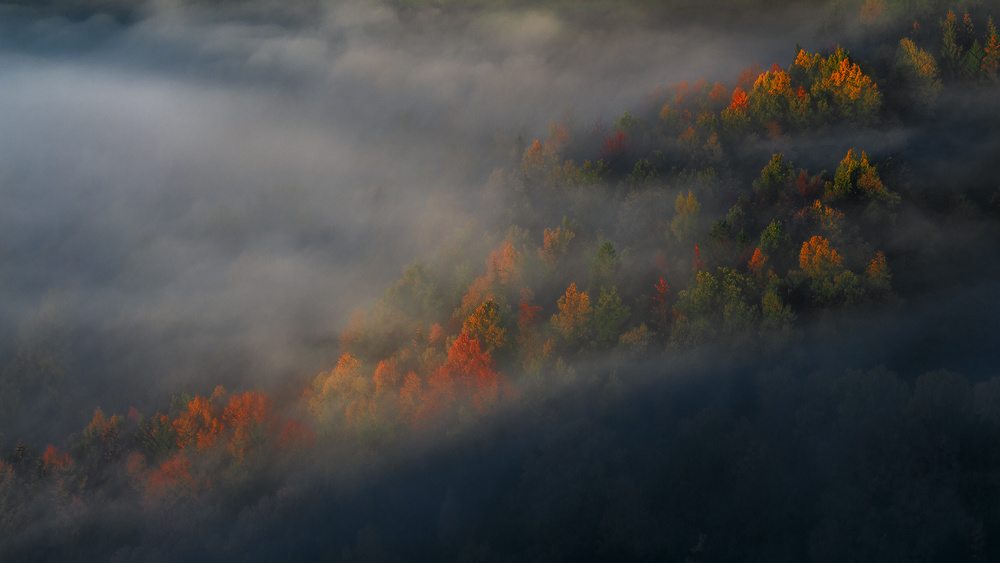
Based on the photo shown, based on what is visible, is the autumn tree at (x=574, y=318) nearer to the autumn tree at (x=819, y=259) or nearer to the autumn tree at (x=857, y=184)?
the autumn tree at (x=819, y=259)

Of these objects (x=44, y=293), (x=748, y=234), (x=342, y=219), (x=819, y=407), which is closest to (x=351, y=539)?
Answer: (x=819, y=407)

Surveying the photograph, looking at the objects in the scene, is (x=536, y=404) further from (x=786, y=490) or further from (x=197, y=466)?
(x=197, y=466)

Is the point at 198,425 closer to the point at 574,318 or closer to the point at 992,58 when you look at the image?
the point at 574,318

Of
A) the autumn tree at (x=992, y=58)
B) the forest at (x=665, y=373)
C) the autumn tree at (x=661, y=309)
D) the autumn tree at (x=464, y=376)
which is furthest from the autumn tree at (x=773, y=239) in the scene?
the autumn tree at (x=992, y=58)

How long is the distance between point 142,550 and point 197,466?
13.7 meters

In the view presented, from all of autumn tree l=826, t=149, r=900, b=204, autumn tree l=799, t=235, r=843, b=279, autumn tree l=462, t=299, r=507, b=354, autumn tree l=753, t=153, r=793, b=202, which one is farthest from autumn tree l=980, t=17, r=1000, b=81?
autumn tree l=462, t=299, r=507, b=354

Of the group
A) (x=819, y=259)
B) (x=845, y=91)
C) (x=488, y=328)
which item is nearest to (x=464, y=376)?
(x=488, y=328)

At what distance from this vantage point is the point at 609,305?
5478 centimetres

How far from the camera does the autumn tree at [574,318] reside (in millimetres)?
56544

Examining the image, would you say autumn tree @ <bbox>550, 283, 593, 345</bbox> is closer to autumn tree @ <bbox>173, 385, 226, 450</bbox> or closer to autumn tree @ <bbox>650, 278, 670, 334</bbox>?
autumn tree @ <bbox>650, 278, 670, 334</bbox>

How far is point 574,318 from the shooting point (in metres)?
57.6

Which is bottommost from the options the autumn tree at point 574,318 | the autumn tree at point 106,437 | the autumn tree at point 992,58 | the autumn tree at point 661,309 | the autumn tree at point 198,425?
the autumn tree at point 106,437

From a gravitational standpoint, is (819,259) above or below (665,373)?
above

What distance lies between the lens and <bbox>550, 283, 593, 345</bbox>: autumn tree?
2226 inches
